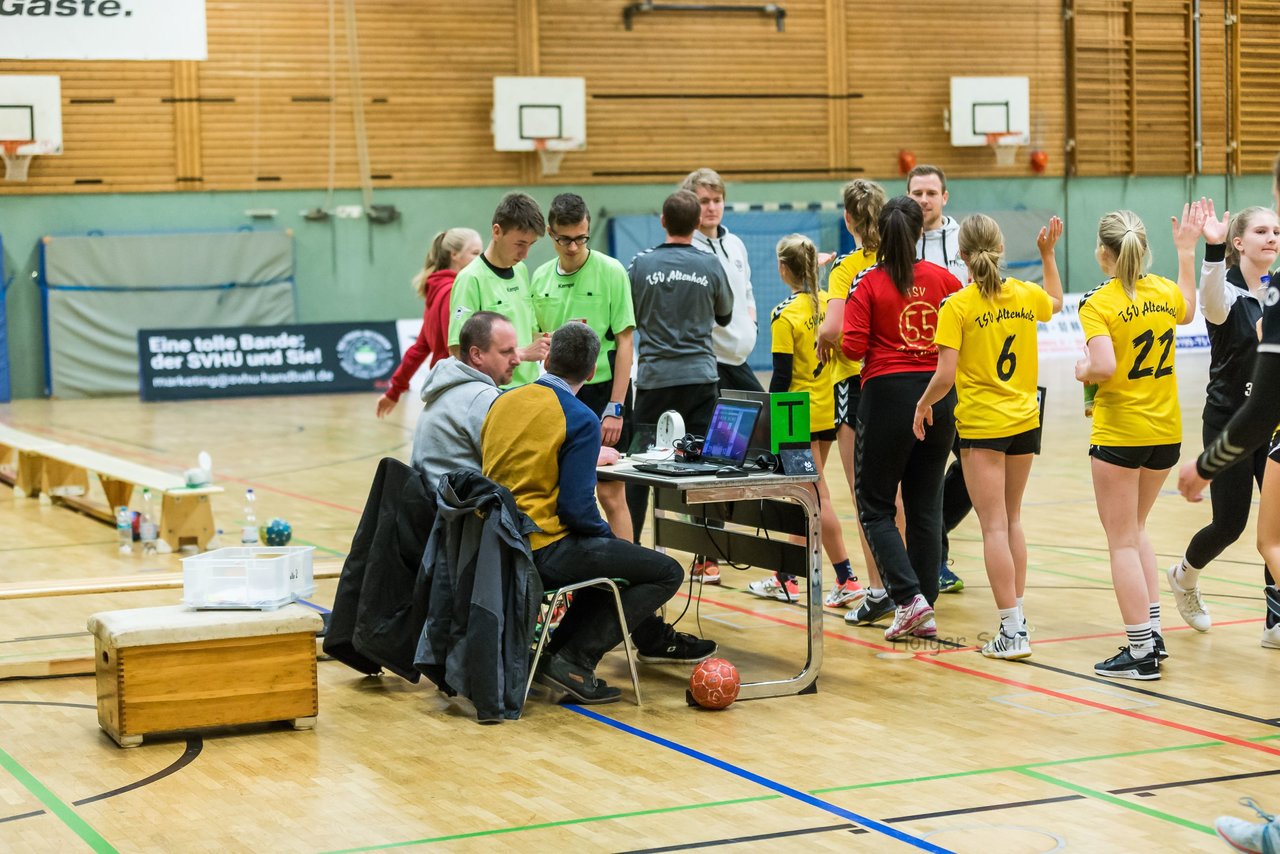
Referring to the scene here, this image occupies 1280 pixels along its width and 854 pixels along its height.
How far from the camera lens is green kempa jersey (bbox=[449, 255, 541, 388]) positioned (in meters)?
6.23

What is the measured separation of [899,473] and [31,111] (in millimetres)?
15861

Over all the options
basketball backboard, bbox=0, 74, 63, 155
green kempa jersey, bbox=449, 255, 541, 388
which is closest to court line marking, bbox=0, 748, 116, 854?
green kempa jersey, bbox=449, 255, 541, 388

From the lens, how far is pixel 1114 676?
5.50 meters

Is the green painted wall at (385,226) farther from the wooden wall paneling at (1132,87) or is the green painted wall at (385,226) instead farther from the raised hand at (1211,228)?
the raised hand at (1211,228)

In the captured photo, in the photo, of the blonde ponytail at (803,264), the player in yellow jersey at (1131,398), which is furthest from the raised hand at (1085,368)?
the blonde ponytail at (803,264)

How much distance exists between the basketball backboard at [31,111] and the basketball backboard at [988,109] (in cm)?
1209

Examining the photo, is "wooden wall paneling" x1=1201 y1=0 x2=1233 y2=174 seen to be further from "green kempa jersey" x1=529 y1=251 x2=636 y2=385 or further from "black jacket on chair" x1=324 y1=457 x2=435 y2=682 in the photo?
"black jacket on chair" x1=324 y1=457 x2=435 y2=682

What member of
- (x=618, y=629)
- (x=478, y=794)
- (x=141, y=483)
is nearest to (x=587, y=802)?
(x=478, y=794)


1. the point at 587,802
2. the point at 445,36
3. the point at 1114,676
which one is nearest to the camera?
the point at 587,802

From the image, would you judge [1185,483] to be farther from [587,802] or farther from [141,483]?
[141,483]

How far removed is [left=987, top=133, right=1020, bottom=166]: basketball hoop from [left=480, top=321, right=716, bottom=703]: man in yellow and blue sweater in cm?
1848

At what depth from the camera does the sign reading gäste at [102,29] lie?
10797mm

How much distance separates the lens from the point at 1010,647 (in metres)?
5.81

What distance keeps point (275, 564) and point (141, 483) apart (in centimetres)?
429
